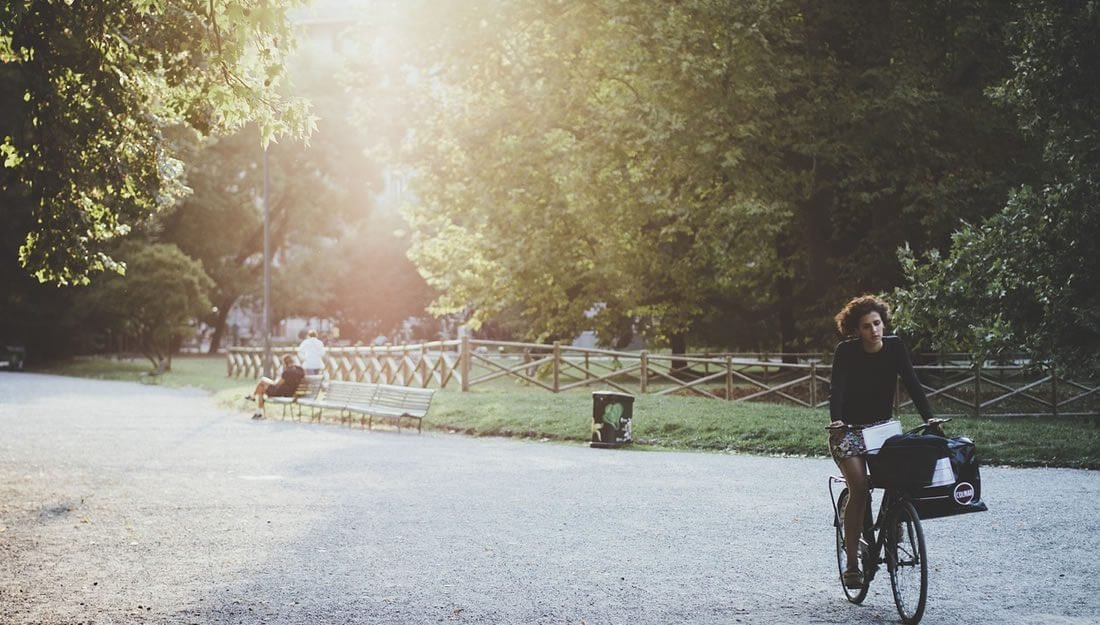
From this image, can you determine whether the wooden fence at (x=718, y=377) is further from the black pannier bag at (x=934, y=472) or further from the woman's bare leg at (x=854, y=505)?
the black pannier bag at (x=934, y=472)

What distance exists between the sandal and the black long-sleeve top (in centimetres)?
92

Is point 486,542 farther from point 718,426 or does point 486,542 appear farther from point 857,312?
point 718,426

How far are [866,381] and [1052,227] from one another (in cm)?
998

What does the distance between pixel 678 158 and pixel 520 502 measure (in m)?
13.3

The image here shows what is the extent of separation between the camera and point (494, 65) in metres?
25.8

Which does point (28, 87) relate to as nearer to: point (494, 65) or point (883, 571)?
point (883, 571)

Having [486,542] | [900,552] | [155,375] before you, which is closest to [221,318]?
[155,375]

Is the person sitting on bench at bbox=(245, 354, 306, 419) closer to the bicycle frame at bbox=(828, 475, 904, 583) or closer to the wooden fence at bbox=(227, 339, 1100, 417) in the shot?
the wooden fence at bbox=(227, 339, 1100, 417)

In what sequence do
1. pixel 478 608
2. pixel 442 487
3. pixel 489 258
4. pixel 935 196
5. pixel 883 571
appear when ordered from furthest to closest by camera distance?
pixel 489 258 < pixel 935 196 < pixel 442 487 < pixel 883 571 < pixel 478 608

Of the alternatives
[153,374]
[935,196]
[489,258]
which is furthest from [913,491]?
[153,374]

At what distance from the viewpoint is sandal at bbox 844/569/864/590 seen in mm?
6641

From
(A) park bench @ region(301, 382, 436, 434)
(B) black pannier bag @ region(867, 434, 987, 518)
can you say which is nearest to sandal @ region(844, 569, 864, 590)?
(B) black pannier bag @ region(867, 434, 987, 518)

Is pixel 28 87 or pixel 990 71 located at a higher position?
pixel 990 71

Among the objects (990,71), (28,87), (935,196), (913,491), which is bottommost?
(913,491)
